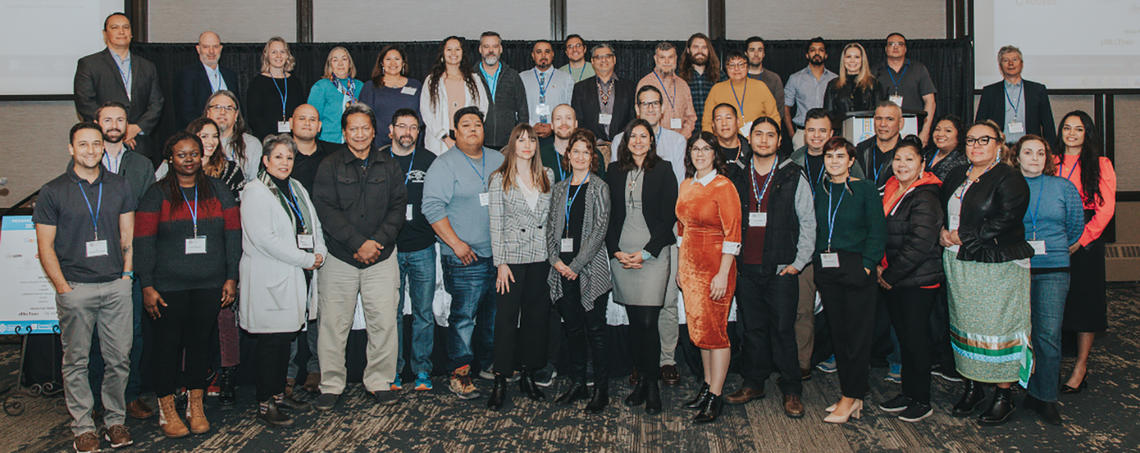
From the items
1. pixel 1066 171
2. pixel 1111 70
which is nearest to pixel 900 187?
pixel 1066 171

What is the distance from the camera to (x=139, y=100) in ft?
15.0

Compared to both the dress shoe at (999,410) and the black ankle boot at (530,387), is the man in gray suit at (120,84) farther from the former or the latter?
the dress shoe at (999,410)

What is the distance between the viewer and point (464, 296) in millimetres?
3787

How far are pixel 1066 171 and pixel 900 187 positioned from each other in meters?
1.10

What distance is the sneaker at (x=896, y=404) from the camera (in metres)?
3.42

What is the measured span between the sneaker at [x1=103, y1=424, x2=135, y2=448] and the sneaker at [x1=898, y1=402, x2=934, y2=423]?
358 cm

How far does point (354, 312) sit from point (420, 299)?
0.35 m

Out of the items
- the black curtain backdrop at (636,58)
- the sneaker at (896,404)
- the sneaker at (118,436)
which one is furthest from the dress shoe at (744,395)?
the black curtain backdrop at (636,58)

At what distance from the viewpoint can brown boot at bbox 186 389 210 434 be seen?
10.8ft

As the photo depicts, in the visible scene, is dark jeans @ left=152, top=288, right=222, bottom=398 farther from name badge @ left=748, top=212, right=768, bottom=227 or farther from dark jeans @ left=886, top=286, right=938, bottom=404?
dark jeans @ left=886, top=286, right=938, bottom=404

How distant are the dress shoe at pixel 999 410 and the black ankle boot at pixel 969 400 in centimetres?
10

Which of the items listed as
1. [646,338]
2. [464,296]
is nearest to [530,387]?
[464,296]

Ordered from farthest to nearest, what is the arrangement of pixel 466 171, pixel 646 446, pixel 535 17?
pixel 535 17
pixel 466 171
pixel 646 446

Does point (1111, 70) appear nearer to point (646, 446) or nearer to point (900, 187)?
point (900, 187)
